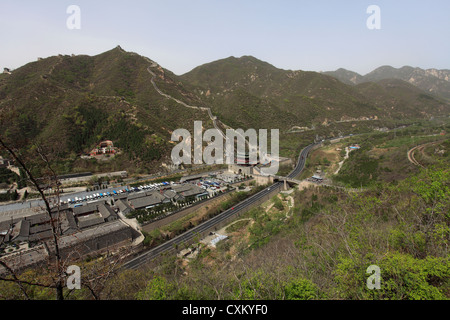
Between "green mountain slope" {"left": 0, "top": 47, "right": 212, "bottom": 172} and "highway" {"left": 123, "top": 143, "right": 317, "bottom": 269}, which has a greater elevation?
"green mountain slope" {"left": 0, "top": 47, "right": 212, "bottom": 172}

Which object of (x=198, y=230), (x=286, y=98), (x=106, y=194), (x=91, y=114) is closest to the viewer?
(x=198, y=230)

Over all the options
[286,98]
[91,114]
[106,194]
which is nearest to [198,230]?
[106,194]

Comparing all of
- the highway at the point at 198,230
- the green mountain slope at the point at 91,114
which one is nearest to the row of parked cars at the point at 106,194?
the green mountain slope at the point at 91,114

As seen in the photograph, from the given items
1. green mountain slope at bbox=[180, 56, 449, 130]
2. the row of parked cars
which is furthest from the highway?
green mountain slope at bbox=[180, 56, 449, 130]

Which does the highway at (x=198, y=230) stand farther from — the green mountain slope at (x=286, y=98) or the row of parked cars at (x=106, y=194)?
the green mountain slope at (x=286, y=98)

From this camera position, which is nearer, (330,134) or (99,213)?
(99,213)

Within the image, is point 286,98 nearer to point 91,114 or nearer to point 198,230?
point 91,114

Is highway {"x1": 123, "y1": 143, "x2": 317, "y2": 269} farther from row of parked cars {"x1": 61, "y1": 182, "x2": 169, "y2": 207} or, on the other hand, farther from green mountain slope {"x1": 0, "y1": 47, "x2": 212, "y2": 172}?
green mountain slope {"x1": 0, "y1": 47, "x2": 212, "y2": 172}

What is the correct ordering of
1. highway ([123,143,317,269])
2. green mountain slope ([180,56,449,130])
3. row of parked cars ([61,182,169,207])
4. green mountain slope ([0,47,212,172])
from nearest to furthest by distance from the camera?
highway ([123,143,317,269])
row of parked cars ([61,182,169,207])
green mountain slope ([0,47,212,172])
green mountain slope ([180,56,449,130])

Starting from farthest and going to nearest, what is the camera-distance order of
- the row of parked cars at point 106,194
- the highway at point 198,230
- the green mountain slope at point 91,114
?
the green mountain slope at point 91,114 → the row of parked cars at point 106,194 → the highway at point 198,230

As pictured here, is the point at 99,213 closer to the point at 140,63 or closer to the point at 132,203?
the point at 132,203

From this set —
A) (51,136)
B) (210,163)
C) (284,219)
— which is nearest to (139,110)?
(51,136)
